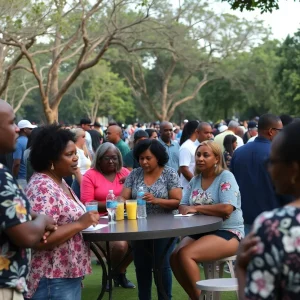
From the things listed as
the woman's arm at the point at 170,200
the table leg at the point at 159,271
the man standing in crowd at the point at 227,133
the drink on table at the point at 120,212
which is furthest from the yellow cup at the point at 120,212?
the man standing in crowd at the point at 227,133

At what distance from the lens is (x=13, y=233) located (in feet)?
11.2

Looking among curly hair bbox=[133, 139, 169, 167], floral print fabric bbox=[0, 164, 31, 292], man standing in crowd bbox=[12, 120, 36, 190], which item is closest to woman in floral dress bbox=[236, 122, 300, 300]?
floral print fabric bbox=[0, 164, 31, 292]

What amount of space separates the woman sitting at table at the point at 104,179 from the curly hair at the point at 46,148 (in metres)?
2.72

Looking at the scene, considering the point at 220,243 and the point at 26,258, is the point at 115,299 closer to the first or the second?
the point at 220,243

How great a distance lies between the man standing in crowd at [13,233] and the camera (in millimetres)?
3334

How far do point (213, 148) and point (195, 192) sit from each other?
0.46m

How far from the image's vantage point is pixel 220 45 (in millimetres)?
48375

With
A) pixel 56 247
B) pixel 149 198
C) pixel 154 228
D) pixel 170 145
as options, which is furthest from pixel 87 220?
pixel 170 145

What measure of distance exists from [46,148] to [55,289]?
992 millimetres

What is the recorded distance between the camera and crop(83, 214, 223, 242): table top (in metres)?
5.86

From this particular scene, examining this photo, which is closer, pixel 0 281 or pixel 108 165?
pixel 0 281

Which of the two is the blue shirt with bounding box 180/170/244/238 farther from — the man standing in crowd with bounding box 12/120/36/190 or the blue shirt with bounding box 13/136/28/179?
the blue shirt with bounding box 13/136/28/179

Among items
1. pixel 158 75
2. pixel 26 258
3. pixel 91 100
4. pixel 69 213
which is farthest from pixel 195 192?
pixel 91 100

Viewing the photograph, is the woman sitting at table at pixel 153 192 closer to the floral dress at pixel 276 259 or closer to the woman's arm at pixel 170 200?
the woman's arm at pixel 170 200
